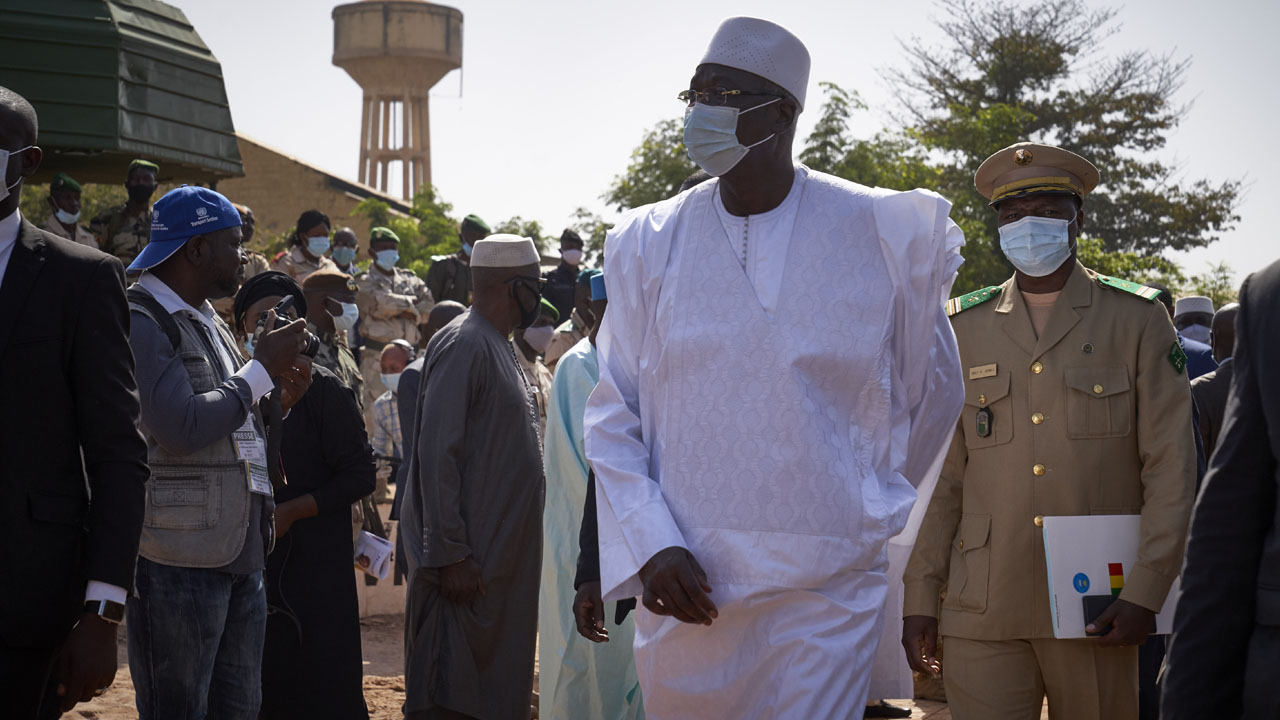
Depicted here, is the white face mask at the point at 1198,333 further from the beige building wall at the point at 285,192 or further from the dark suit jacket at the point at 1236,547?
the beige building wall at the point at 285,192

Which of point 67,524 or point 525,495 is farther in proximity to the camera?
point 525,495

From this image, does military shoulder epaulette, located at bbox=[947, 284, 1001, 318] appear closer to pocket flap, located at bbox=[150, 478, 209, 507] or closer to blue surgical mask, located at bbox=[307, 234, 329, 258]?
pocket flap, located at bbox=[150, 478, 209, 507]

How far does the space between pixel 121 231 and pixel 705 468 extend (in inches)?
380

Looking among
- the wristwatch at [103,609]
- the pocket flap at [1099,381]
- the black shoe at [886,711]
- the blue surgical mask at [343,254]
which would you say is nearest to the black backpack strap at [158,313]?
the wristwatch at [103,609]

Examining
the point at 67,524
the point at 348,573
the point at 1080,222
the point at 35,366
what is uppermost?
the point at 1080,222

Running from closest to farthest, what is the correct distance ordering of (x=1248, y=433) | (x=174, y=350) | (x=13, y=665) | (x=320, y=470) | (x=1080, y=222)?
(x=1248, y=433) → (x=13, y=665) → (x=174, y=350) → (x=1080, y=222) → (x=320, y=470)

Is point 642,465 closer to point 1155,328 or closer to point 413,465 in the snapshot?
point 1155,328

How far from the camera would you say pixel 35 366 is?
10.6 feet

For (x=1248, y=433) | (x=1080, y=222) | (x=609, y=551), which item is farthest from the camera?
(x=1080, y=222)

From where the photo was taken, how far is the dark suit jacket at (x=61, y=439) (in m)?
3.18

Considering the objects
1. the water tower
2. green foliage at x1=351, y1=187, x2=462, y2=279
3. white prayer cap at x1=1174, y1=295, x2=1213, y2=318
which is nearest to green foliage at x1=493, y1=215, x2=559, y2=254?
green foliage at x1=351, y1=187, x2=462, y2=279

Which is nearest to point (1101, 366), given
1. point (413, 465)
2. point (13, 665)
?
point (413, 465)

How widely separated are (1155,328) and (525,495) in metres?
2.71

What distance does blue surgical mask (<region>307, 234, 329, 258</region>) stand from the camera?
12516mm
